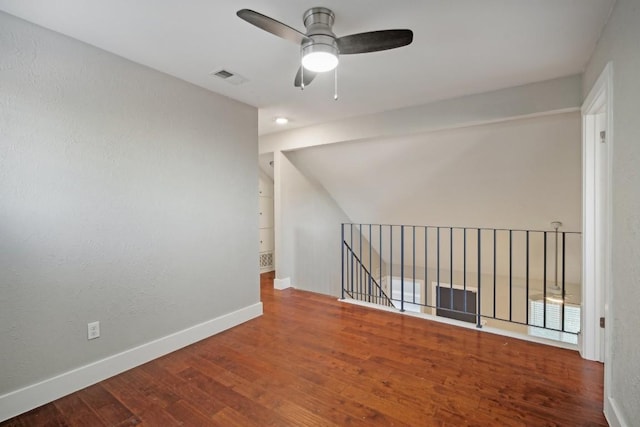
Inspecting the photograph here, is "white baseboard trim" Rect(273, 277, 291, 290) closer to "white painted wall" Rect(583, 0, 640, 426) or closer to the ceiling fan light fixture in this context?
the ceiling fan light fixture

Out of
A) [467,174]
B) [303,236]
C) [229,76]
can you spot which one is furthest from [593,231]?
[303,236]

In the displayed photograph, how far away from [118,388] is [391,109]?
3.51 meters

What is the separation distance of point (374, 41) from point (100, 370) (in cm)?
283

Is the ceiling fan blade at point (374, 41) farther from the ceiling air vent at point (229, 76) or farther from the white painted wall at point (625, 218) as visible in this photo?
the ceiling air vent at point (229, 76)

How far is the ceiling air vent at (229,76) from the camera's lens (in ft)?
8.54

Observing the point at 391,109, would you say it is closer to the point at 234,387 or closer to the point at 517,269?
the point at 234,387

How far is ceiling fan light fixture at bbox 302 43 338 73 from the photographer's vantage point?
1.73 meters

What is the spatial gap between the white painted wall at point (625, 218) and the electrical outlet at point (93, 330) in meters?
3.15

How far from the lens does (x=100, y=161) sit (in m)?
2.29

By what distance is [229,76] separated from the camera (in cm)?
270

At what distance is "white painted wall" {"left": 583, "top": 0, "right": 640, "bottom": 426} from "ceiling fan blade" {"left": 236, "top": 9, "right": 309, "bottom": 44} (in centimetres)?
158

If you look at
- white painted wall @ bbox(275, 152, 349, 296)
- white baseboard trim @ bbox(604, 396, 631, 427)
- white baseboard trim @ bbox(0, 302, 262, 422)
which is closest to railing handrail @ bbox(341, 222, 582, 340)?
white painted wall @ bbox(275, 152, 349, 296)

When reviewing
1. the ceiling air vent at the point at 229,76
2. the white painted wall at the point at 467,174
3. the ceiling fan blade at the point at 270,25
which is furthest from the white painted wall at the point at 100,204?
the white painted wall at the point at 467,174

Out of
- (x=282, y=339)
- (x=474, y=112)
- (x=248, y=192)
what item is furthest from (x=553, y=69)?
(x=282, y=339)
